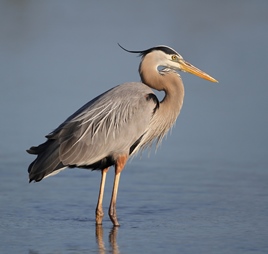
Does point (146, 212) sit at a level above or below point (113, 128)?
below

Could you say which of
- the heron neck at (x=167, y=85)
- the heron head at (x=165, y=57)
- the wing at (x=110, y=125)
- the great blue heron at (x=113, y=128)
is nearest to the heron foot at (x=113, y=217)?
the great blue heron at (x=113, y=128)

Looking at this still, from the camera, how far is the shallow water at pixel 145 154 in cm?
805

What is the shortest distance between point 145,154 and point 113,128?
2.74m

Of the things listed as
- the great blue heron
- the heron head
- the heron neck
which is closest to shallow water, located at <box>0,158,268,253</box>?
the great blue heron

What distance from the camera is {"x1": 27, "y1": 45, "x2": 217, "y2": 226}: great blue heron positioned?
28.3 feet

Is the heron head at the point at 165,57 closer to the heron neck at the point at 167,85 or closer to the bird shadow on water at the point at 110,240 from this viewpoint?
the heron neck at the point at 167,85

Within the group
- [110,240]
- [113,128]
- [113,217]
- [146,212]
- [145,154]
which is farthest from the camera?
[145,154]

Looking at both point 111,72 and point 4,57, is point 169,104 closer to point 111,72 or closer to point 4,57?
point 111,72

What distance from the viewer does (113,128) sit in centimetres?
896

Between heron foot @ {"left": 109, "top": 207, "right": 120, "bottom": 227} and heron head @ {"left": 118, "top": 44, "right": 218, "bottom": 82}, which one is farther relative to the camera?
heron head @ {"left": 118, "top": 44, "right": 218, "bottom": 82}

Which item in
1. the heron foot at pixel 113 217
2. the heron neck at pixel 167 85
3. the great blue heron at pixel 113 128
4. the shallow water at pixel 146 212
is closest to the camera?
the shallow water at pixel 146 212

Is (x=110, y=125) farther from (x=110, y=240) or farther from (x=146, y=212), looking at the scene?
(x=110, y=240)

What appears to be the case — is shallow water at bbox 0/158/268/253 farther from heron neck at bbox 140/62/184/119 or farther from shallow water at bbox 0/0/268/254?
heron neck at bbox 140/62/184/119

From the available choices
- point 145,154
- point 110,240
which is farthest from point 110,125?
point 145,154
